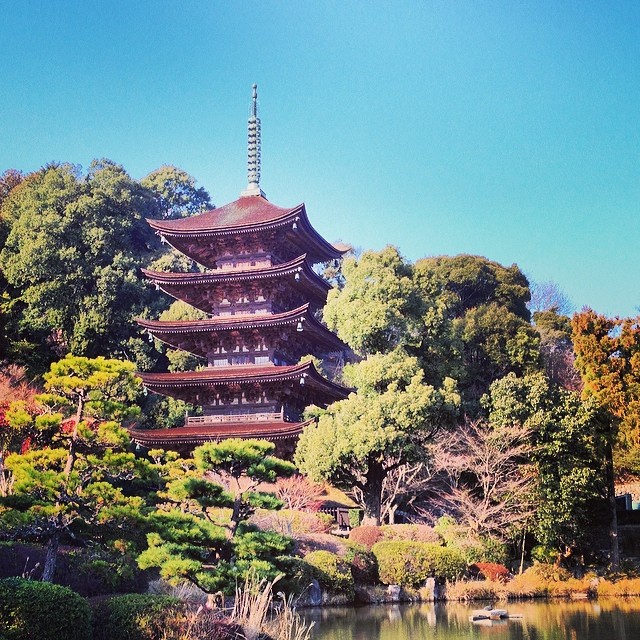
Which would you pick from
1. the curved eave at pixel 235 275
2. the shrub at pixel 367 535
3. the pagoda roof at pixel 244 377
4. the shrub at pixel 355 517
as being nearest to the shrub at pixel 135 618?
the shrub at pixel 367 535

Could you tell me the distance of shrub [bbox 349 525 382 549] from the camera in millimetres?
22297

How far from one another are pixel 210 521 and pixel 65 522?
257 cm

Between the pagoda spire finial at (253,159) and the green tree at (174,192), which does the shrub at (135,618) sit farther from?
the green tree at (174,192)

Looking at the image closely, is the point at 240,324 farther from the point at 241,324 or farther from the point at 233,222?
the point at 233,222

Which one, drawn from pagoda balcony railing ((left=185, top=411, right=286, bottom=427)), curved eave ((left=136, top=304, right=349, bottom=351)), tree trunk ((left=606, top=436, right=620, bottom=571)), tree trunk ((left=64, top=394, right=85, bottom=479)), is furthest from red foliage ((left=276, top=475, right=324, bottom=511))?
tree trunk ((left=64, top=394, right=85, bottom=479))

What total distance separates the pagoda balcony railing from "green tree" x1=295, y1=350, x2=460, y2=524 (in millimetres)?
3147

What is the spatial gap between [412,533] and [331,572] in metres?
3.67

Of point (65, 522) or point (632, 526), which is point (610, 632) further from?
point (632, 526)

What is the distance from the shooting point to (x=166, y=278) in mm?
29547

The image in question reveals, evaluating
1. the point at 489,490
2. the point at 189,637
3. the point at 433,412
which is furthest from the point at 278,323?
the point at 189,637

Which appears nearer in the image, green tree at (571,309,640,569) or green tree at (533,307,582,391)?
green tree at (571,309,640,569)

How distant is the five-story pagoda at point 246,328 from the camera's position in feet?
89.1

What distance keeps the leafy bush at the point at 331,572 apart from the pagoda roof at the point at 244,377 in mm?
7444

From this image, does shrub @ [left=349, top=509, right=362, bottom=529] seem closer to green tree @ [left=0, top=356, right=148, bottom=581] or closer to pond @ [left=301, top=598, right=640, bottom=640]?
pond @ [left=301, top=598, right=640, bottom=640]
